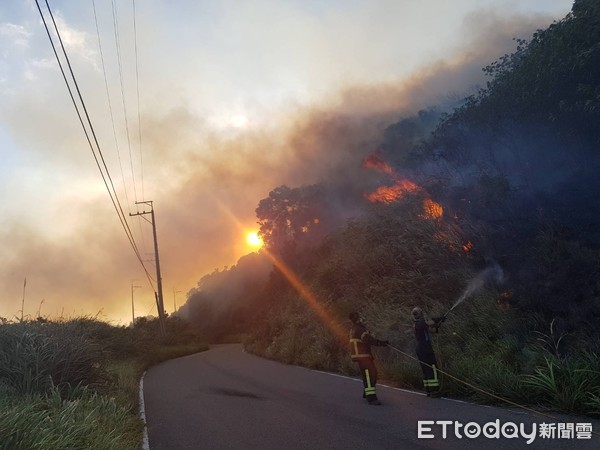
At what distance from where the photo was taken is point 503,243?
46.5 ft

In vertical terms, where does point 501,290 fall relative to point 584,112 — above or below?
below

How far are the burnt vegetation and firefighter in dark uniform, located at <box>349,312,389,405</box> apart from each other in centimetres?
163

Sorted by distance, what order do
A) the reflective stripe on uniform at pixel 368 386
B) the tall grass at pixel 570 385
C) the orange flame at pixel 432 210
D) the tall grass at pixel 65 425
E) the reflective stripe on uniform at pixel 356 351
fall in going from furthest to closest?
1. the orange flame at pixel 432 210
2. the reflective stripe on uniform at pixel 356 351
3. the reflective stripe on uniform at pixel 368 386
4. the tall grass at pixel 570 385
5. the tall grass at pixel 65 425

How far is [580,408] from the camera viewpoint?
21.0ft

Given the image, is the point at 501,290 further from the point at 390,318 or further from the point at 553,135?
the point at 553,135

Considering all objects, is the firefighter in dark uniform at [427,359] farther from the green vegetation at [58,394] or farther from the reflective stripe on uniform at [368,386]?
the green vegetation at [58,394]

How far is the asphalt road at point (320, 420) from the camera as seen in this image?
590 cm

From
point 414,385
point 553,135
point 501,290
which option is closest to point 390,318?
point 501,290

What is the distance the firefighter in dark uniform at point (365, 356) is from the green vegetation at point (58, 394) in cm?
416

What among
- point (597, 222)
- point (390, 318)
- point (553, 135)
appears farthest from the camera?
point (553, 135)

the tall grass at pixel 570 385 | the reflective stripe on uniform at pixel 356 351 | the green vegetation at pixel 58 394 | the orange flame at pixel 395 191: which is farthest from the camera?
the orange flame at pixel 395 191

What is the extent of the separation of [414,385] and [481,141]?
1405 cm

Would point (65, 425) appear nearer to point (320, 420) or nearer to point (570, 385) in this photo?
point (320, 420)

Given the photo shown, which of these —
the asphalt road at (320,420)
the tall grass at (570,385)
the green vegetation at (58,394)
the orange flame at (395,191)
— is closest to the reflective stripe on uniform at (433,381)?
the asphalt road at (320,420)
